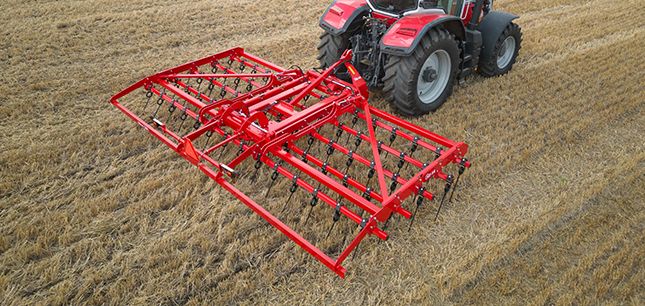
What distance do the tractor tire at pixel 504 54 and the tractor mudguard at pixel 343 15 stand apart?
1700 millimetres

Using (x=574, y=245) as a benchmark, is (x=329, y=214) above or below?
below

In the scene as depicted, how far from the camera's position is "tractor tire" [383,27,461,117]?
3.70 metres

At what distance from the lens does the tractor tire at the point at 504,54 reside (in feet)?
15.2

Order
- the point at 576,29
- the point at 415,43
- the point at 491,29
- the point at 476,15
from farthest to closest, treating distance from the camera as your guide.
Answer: the point at 576,29 → the point at 491,29 → the point at 476,15 → the point at 415,43

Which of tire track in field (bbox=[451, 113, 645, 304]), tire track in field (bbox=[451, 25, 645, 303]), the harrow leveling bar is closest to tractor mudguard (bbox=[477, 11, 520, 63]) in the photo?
tire track in field (bbox=[451, 25, 645, 303])

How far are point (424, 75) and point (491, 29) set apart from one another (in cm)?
136

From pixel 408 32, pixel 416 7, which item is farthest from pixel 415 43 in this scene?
pixel 416 7

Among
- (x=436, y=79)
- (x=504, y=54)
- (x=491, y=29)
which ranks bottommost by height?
(x=436, y=79)

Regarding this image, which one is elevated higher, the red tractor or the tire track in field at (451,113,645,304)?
the red tractor

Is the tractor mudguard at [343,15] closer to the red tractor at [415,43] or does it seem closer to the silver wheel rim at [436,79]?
the red tractor at [415,43]

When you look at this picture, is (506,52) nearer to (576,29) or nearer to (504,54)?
(504,54)

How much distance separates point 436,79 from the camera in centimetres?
420

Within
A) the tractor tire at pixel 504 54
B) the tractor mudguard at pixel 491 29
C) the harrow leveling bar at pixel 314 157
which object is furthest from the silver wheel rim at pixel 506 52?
the harrow leveling bar at pixel 314 157

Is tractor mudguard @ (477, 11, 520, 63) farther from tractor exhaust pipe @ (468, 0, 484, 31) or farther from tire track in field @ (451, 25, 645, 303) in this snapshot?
tire track in field @ (451, 25, 645, 303)
